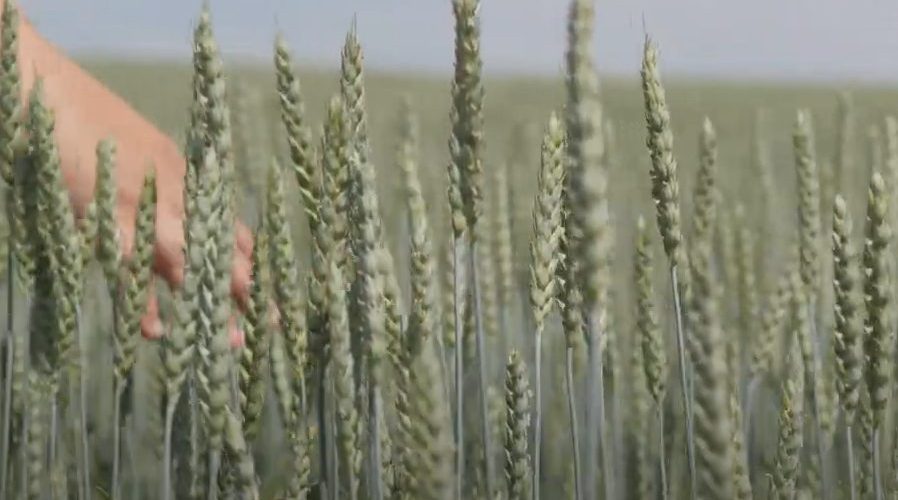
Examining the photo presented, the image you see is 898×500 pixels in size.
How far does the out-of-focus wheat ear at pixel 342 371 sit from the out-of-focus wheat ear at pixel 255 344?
75 millimetres

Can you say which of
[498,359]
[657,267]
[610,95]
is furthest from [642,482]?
[610,95]

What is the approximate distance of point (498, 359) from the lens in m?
1.67

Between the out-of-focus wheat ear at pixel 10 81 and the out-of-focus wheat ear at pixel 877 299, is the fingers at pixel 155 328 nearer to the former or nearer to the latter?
the out-of-focus wheat ear at pixel 10 81

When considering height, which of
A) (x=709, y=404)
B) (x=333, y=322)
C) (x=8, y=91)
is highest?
(x=8, y=91)

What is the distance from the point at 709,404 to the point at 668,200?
41 cm

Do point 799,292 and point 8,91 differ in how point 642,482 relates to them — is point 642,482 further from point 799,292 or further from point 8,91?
point 8,91

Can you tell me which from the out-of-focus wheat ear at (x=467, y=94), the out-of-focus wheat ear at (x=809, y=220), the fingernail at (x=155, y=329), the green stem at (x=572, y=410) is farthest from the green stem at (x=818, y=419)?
the fingernail at (x=155, y=329)

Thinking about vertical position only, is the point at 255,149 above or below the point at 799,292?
above

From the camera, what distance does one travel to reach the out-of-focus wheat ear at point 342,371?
753 mm

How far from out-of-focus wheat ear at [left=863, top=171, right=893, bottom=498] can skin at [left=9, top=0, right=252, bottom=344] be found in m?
0.63

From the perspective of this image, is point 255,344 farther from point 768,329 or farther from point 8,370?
point 768,329

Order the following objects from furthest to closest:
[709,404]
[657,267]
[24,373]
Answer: [657,267] → [24,373] → [709,404]

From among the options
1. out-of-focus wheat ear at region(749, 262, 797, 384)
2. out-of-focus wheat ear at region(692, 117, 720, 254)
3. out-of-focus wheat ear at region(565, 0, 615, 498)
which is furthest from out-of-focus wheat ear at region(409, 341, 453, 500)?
out-of-focus wheat ear at region(749, 262, 797, 384)

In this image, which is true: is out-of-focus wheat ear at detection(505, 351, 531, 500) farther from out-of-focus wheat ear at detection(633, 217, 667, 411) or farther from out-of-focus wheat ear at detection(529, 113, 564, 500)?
out-of-focus wheat ear at detection(633, 217, 667, 411)
